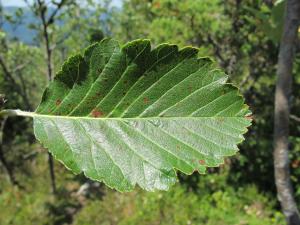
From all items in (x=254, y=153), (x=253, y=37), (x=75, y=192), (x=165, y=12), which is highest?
(x=165, y=12)

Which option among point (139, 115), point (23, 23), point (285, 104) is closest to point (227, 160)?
point (23, 23)

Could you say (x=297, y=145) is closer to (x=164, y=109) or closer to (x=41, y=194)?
(x=41, y=194)

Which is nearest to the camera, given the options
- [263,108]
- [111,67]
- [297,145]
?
[111,67]

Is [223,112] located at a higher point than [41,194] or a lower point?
higher

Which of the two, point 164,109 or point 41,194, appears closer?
point 164,109

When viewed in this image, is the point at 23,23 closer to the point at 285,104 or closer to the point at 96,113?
the point at 285,104

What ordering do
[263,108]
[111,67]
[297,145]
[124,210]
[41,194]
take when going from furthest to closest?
[41,194] < [124,210] < [263,108] < [297,145] < [111,67]

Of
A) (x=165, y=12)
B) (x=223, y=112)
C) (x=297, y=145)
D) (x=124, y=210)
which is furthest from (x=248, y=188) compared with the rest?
(x=223, y=112)
